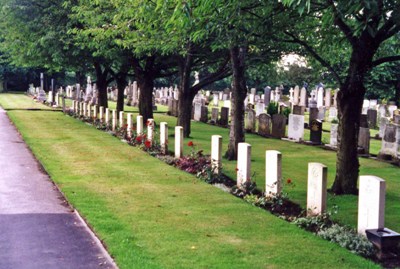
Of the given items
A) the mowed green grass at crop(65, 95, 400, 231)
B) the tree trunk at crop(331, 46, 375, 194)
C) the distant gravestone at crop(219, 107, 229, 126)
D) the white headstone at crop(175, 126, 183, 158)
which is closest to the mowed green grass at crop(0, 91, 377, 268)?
the white headstone at crop(175, 126, 183, 158)

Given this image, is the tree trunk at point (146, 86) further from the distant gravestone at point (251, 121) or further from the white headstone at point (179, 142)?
the white headstone at point (179, 142)

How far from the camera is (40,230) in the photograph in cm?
856

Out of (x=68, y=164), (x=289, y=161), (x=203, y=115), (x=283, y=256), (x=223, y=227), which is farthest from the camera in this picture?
(x=203, y=115)

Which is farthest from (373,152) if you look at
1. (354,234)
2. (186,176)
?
(354,234)

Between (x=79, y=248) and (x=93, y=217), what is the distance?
1.48m

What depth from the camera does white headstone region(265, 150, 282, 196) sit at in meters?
10.3

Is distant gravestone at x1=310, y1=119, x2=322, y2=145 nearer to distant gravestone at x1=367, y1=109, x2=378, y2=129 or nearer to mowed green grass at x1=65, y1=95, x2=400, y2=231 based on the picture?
mowed green grass at x1=65, y1=95, x2=400, y2=231

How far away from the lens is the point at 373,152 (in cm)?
1941

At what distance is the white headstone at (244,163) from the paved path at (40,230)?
3.61 meters

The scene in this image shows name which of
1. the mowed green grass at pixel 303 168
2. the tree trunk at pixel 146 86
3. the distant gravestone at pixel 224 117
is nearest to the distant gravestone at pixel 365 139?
the mowed green grass at pixel 303 168

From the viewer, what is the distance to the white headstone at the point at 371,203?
7.74 metres

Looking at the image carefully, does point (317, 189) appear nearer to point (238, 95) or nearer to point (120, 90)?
point (238, 95)

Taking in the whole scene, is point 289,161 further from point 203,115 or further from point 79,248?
point 203,115

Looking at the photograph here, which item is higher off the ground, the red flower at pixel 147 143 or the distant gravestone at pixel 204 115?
the distant gravestone at pixel 204 115
